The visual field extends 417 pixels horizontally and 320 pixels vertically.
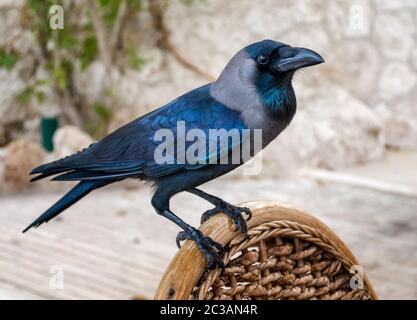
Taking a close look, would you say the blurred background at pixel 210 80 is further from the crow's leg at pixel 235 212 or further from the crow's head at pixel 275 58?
the crow's head at pixel 275 58

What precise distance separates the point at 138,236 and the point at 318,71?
213 centimetres

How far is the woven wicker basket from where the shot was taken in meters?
Result: 0.97

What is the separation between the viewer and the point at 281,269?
1106 millimetres

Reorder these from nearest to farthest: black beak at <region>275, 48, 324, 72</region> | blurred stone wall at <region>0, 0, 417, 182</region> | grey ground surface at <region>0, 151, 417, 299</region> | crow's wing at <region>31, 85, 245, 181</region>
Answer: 1. black beak at <region>275, 48, 324, 72</region>
2. crow's wing at <region>31, 85, 245, 181</region>
3. grey ground surface at <region>0, 151, 417, 299</region>
4. blurred stone wall at <region>0, 0, 417, 182</region>

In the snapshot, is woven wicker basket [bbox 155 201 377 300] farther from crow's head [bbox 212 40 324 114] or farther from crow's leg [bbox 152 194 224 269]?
crow's head [bbox 212 40 324 114]

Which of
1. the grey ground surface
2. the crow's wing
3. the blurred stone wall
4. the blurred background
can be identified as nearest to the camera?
the crow's wing

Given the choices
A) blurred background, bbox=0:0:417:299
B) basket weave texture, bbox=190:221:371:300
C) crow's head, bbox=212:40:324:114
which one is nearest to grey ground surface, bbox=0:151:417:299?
blurred background, bbox=0:0:417:299

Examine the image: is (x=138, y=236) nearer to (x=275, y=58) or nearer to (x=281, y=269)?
(x=281, y=269)

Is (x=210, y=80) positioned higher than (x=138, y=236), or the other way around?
(x=210, y=80)

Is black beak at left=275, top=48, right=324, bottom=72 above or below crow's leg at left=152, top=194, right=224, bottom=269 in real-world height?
above

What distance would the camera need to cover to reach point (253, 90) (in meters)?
0.98

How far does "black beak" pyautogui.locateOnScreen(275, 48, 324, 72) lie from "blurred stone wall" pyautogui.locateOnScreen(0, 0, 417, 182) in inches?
155

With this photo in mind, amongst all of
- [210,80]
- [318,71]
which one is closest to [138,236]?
[210,80]

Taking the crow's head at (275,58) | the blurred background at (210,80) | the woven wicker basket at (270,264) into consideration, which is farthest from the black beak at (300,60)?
the blurred background at (210,80)
